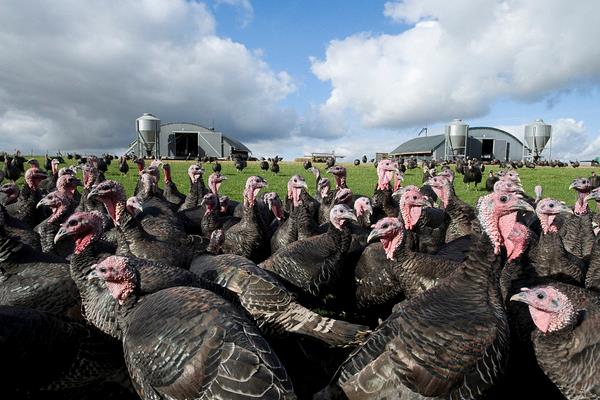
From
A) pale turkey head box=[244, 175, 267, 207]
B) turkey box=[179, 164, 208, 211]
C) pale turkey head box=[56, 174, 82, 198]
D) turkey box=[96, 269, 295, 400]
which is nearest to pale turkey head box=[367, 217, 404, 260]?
turkey box=[96, 269, 295, 400]

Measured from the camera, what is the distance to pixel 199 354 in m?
3.06

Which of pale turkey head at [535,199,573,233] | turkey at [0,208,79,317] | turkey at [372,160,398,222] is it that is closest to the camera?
turkey at [0,208,79,317]

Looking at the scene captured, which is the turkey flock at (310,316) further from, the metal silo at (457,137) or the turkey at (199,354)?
the metal silo at (457,137)

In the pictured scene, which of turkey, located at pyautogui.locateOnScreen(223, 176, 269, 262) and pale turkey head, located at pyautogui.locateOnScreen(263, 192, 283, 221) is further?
pale turkey head, located at pyautogui.locateOnScreen(263, 192, 283, 221)

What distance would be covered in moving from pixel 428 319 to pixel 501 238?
4.52 feet

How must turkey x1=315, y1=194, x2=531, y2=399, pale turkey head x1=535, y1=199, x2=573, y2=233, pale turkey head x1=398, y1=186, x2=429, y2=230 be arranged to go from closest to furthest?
turkey x1=315, y1=194, x2=531, y2=399, pale turkey head x1=535, y1=199, x2=573, y2=233, pale turkey head x1=398, y1=186, x2=429, y2=230

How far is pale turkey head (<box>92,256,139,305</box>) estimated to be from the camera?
380 centimetres

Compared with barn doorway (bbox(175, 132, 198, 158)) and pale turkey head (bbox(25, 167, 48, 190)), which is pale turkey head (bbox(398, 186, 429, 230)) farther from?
barn doorway (bbox(175, 132, 198, 158))

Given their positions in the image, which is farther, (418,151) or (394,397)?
(418,151)

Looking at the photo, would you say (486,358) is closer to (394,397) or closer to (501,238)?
(394,397)

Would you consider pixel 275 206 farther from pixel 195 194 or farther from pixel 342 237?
pixel 342 237

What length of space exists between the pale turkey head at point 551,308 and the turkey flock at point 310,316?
10 millimetres

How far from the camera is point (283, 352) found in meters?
4.52

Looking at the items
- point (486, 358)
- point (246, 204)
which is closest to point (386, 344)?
point (486, 358)
